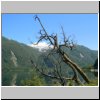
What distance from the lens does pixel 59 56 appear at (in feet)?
14.4

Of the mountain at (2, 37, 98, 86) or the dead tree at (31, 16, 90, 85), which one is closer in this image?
the dead tree at (31, 16, 90, 85)

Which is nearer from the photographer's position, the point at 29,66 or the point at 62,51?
the point at 62,51

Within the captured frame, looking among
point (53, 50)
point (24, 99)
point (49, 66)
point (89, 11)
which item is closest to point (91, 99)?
point (24, 99)

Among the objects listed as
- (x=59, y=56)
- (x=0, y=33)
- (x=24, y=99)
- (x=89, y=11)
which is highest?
(x=89, y=11)

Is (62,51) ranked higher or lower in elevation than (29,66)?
higher

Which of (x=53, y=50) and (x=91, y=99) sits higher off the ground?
(x=53, y=50)

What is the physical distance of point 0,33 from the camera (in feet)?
9.07

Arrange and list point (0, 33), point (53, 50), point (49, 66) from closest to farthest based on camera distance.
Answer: point (0, 33)
point (53, 50)
point (49, 66)

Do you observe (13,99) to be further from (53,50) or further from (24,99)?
(53,50)

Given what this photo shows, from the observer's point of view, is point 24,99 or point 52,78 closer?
point 24,99

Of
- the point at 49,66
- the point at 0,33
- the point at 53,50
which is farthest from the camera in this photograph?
the point at 49,66

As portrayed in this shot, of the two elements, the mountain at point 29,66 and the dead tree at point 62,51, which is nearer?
the dead tree at point 62,51

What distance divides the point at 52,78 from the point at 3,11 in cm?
190

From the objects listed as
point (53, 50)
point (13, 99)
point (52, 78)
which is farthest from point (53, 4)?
point (52, 78)
